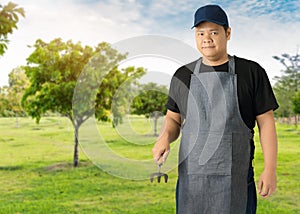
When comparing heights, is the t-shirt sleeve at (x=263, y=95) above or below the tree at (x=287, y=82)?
below

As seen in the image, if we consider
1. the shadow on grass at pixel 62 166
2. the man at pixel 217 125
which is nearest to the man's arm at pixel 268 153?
the man at pixel 217 125

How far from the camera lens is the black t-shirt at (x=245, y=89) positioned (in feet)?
3.46

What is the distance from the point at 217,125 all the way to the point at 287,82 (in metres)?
6.18

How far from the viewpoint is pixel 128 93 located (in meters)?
1.65

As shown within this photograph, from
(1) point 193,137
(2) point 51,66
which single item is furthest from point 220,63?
(2) point 51,66

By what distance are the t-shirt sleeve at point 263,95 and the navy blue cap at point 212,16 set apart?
18cm

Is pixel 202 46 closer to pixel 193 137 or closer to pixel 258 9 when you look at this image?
pixel 193 137

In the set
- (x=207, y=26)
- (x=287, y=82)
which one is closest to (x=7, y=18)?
(x=207, y=26)

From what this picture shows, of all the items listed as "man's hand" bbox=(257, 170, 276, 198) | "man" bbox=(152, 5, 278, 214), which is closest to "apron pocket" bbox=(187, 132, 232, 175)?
"man" bbox=(152, 5, 278, 214)

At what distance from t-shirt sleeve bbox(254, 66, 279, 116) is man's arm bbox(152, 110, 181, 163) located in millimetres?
241

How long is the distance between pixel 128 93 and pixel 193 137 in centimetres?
57

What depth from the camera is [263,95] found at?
41.5 inches

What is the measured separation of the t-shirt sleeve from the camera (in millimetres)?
1050

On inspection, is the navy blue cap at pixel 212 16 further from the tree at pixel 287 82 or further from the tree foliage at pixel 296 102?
the tree foliage at pixel 296 102
